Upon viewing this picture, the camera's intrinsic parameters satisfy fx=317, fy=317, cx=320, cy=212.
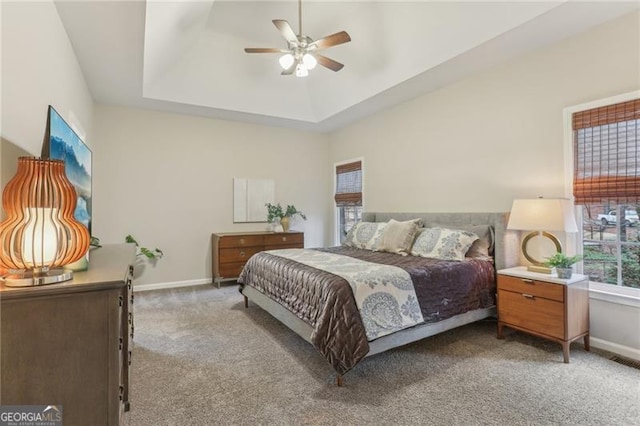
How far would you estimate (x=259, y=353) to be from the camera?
273cm

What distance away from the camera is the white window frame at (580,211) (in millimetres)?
2592

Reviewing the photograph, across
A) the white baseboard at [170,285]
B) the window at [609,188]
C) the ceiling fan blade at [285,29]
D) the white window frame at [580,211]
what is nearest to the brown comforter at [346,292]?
the white window frame at [580,211]

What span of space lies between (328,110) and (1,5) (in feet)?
13.7

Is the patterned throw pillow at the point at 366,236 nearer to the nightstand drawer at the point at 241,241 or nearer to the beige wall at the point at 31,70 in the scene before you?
the nightstand drawer at the point at 241,241

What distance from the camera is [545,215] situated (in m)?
2.73

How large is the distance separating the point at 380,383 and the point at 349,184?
4.08 m

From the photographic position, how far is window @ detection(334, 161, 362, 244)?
5.71m

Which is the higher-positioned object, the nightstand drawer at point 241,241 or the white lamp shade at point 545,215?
Answer: the white lamp shade at point 545,215

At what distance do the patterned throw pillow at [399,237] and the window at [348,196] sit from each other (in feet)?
5.79

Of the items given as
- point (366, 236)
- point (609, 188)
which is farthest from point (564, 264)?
point (366, 236)

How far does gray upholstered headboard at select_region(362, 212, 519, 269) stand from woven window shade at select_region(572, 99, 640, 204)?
650 millimetres

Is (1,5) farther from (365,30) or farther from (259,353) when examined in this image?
(365,30)

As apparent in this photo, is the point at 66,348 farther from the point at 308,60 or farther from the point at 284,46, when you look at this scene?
the point at 284,46

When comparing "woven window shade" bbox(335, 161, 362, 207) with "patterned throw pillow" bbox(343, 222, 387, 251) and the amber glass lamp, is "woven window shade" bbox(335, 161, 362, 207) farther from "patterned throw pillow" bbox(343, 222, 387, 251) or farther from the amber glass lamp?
the amber glass lamp
